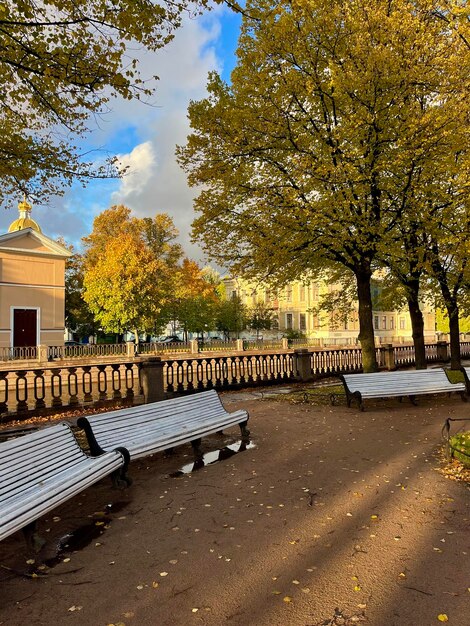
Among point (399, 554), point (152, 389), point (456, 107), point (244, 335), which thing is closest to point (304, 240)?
point (456, 107)

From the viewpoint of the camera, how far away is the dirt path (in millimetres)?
2674

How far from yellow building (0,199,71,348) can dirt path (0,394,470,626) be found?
76.3 feet

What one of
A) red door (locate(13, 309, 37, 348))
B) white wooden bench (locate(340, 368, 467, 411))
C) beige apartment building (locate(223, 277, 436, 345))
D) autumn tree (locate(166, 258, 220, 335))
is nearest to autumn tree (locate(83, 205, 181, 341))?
autumn tree (locate(166, 258, 220, 335))

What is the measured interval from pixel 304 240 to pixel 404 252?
2903mm

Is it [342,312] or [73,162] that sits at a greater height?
[73,162]

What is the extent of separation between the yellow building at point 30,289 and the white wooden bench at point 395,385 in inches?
874

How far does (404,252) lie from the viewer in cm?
1136

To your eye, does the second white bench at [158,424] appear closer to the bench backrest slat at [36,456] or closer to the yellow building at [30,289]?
the bench backrest slat at [36,456]

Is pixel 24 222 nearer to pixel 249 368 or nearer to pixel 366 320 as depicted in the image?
pixel 249 368

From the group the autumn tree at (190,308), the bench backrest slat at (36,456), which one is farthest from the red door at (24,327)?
the bench backrest slat at (36,456)

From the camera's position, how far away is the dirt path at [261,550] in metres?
2.67

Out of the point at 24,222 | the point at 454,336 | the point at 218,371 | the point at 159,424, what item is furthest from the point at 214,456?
the point at 24,222

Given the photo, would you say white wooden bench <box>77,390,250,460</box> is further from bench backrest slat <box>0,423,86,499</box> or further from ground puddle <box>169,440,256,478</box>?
bench backrest slat <box>0,423,86,499</box>

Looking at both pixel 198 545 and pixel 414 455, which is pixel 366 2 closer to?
pixel 414 455
